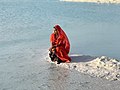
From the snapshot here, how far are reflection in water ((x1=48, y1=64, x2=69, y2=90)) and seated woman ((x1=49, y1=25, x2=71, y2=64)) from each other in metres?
0.44

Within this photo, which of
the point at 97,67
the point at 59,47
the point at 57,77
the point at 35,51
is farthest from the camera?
the point at 35,51

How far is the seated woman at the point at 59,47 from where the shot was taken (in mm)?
11273

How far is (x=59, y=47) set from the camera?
11469 millimetres

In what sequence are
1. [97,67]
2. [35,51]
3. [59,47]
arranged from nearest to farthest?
[97,67] < [59,47] < [35,51]

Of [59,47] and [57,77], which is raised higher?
[59,47]

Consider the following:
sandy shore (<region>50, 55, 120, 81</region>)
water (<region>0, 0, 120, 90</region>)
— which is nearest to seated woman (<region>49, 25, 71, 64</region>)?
sandy shore (<region>50, 55, 120, 81</region>)

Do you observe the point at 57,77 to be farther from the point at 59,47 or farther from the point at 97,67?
the point at 59,47

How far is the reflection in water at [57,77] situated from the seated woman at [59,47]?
44 centimetres

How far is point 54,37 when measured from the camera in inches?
458

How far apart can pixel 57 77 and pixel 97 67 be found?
141 cm

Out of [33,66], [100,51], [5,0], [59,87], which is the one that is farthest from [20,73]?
[5,0]

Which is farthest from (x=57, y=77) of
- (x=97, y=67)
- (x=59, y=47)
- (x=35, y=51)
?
(x=35, y=51)

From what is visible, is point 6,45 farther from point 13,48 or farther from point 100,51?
point 100,51

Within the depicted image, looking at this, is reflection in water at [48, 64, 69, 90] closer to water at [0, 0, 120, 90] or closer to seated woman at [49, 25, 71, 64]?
water at [0, 0, 120, 90]
